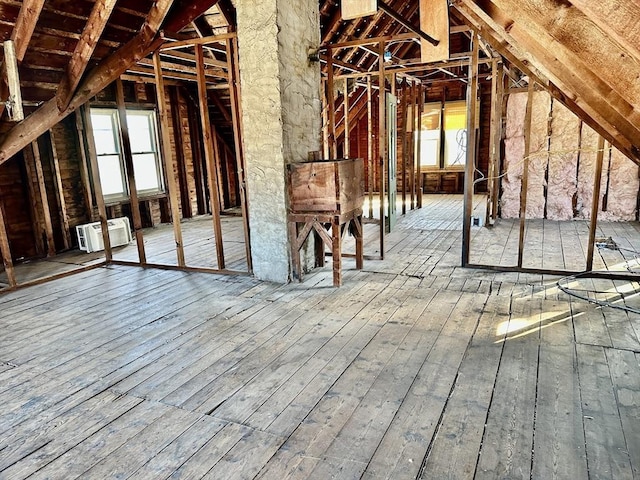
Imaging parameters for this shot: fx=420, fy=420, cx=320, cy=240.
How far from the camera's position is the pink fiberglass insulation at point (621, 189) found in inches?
259

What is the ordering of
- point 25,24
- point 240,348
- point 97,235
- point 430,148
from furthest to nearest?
point 430,148 < point 97,235 < point 25,24 < point 240,348

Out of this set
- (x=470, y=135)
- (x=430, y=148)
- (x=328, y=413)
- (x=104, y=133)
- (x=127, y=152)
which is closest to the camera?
(x=328, y=413)

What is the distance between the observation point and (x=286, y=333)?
302cm

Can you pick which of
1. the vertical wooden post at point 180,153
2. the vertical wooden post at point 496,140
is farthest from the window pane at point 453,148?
the vertical wooden post at point 180,153

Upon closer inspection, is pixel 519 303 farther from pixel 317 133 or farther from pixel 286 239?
pixel 317 133

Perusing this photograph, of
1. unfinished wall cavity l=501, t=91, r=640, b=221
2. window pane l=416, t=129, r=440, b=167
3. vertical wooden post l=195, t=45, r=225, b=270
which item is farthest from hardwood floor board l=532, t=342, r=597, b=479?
window pane l=416, t=129, r=440, b=167

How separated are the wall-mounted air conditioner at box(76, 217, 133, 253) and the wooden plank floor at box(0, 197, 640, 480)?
1908mm

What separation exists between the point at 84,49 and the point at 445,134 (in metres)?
8.73

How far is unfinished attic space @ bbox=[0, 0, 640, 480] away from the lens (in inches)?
71.4

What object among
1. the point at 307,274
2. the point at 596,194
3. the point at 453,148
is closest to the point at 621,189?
the point at 596,194

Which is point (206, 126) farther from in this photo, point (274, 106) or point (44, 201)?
point (44, 201)

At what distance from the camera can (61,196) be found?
600 cm

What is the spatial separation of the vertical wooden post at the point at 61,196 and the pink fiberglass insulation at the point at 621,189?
27.3ft

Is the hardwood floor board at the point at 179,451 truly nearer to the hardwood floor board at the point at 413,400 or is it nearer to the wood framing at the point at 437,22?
the hardwood floor board at the point at 413,400
